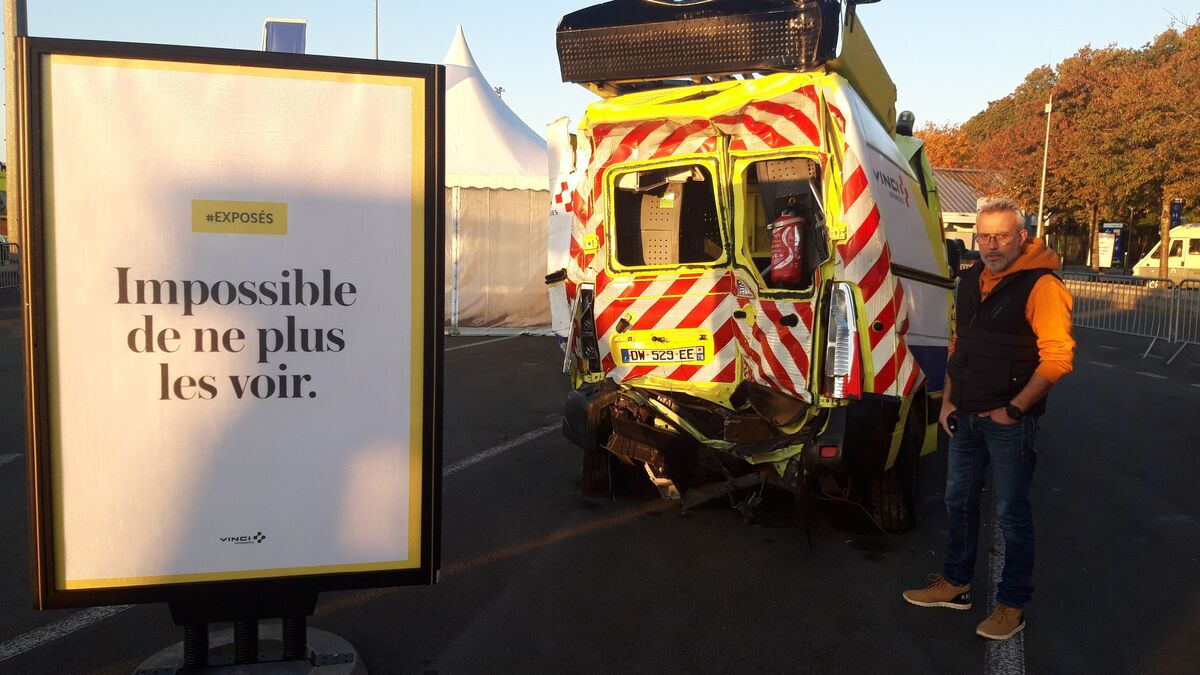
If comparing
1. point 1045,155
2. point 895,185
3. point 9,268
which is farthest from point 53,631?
point 1045,155

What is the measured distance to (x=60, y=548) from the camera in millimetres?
2947

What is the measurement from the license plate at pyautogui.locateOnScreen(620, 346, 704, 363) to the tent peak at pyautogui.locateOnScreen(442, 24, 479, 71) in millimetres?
13348

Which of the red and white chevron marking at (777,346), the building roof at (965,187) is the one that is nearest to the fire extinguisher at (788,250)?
the red and white chevron marking at (777,346)

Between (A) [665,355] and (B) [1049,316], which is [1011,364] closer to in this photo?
(B) [1049,316]

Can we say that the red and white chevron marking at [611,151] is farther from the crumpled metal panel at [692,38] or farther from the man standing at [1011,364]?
the man standing at [1011,364]

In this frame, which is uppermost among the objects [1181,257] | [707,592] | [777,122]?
[777,122]

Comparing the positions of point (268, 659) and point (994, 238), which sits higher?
point (994, 238)

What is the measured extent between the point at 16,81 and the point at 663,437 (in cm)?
375

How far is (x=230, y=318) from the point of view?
2.99 meters

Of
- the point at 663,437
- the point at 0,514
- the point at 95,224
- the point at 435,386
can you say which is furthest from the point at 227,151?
the point at 0,514

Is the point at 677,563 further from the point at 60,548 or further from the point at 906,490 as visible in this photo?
the point at 60,548

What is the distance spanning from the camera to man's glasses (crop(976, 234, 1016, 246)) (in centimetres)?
424

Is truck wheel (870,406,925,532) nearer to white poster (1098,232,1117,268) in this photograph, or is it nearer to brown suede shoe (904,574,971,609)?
brown suede shoe (904,574,971,609)

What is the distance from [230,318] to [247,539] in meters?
0.73
